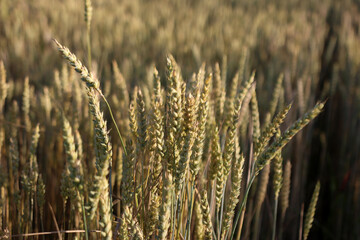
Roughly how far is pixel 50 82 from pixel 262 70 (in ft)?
4.31

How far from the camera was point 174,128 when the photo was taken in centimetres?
58

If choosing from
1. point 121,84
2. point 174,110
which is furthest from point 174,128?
point 121,84

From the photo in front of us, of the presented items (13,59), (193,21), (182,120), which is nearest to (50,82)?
(13,59)

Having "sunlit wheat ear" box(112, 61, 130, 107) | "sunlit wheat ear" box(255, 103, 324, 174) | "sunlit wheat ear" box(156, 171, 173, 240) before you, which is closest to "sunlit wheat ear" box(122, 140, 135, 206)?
"sunlit wheat ear" box(156, 171, 173, 240)

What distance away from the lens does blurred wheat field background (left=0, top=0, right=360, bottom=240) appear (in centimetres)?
59

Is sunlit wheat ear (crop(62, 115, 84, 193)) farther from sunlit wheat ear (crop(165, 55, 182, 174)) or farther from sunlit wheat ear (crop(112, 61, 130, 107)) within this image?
sunlit wheat ear (crop(112, 61, 130, 107))

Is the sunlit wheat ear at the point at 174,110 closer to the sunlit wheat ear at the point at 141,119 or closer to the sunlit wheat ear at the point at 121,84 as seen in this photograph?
the sunlit wheat ear at the point at 141,119

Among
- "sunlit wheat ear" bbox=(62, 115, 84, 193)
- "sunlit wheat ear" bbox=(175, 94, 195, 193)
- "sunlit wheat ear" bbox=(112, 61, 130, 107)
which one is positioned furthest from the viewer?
"sunlit wheat ear" bbox=(112, 61, 130, 107)

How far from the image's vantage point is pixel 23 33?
8.71 feet

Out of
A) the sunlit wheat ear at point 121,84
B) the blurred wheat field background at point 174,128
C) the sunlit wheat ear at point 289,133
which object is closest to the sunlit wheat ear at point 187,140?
the blurred wheat field background at point 174,128

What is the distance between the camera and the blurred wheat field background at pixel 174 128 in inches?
23.4

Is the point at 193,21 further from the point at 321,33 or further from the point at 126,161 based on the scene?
the point at 126,161

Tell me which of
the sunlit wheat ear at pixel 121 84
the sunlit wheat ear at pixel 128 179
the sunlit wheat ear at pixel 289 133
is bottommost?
the sunlit wheat ear at pixel 128 179

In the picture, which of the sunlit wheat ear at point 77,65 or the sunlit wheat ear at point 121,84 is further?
the sunlit wheat ear at point 121,84
